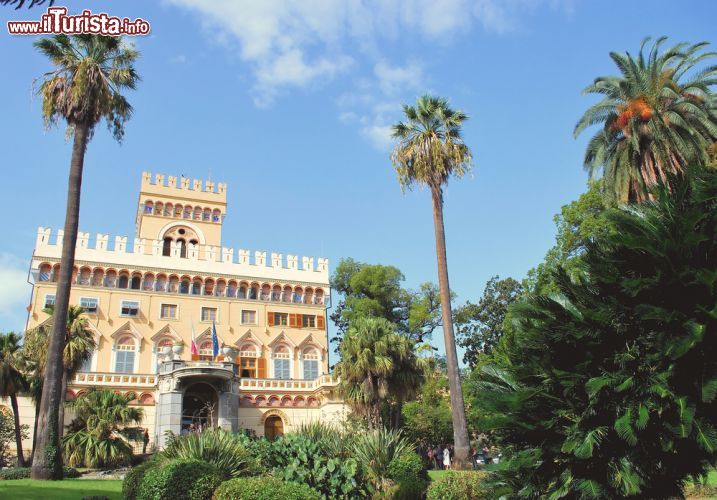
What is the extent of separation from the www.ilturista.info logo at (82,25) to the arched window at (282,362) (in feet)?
89.4

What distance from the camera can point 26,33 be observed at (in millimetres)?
17922

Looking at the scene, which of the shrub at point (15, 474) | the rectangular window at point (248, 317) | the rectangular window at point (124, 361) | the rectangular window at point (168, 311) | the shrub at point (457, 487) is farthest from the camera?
the rectangular window at point (248, 317)

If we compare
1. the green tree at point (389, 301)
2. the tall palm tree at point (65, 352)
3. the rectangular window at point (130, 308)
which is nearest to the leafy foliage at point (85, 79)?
the tall palm tree at point (65, 352)

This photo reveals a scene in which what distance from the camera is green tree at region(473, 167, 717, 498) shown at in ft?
24.7

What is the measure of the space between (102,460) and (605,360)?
23.9 metres

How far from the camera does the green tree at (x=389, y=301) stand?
4803cm

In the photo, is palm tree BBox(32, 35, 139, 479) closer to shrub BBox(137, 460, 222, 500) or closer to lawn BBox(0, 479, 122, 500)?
lawn BBox(0, 479, 122, 500)

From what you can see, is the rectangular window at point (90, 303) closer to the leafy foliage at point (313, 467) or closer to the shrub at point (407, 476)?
the leafy foliage at point (313, 467)

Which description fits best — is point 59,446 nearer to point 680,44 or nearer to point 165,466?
point 165,466

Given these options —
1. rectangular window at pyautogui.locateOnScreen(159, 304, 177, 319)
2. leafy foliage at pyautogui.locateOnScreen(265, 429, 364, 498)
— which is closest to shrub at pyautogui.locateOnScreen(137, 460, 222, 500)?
leafy foliage at pyautogui.locateOnScreen(265, 429, 364, 498)

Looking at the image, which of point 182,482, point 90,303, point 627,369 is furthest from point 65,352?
point 627,369

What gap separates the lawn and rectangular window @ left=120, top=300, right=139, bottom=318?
22.9 meters

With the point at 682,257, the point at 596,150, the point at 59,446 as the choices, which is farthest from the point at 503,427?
the point at 596,150

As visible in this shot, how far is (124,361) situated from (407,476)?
29.0 metres
